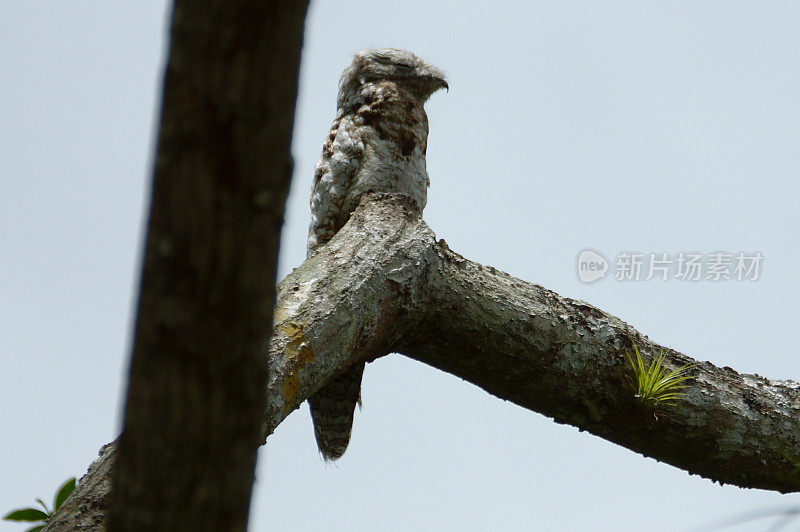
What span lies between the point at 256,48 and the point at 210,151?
0.14 meters

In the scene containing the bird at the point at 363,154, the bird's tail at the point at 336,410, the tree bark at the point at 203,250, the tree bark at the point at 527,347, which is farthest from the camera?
the bird at the point at 363,154

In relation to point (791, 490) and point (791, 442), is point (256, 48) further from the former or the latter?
point (791, 490)

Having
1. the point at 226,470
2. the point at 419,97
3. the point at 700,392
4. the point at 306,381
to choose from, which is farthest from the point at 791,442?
the point at 226,470

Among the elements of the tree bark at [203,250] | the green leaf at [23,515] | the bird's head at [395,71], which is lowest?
the green leaf at [23,515]

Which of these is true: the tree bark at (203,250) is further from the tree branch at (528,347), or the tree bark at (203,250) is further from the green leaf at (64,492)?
the tree branch at (528,347)

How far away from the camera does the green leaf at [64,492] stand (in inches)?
82.8

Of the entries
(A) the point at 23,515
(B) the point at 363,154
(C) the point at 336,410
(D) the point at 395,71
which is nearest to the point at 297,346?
(A) the point at 23,515

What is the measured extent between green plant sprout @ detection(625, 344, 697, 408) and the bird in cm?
112

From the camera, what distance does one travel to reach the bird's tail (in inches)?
128

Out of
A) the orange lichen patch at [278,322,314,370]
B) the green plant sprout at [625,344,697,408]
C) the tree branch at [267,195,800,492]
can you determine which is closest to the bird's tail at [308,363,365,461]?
the tree branch at [267,195,800,492]

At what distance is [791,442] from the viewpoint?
9.97 feet

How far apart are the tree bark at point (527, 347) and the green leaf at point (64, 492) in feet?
2.68

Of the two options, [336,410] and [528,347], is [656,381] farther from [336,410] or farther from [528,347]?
[336,410]

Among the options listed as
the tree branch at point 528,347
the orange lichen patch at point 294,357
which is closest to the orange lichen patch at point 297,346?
the orange lichen patch at point 294,357
